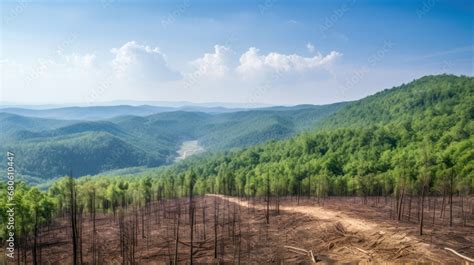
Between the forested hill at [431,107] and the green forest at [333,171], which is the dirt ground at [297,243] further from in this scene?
the forested hill at [431,107]

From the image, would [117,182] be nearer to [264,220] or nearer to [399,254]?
[264,220]

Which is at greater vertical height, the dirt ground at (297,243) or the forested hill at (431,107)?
the forested hill at (431,107)

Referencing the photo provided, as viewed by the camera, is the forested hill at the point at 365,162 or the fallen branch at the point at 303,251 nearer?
the fallen branch at the point at 303,251

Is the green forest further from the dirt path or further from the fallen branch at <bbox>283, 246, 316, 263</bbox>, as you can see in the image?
the fallen branch at <bbox>283, 246, 316, 263</bbox>

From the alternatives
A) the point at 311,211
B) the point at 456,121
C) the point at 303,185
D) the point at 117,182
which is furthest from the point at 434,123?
the point at 117,182

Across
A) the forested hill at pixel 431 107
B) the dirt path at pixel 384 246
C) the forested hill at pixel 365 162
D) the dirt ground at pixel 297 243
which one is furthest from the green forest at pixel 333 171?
the dirt path at pixel 384 246

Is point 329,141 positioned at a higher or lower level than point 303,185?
higher

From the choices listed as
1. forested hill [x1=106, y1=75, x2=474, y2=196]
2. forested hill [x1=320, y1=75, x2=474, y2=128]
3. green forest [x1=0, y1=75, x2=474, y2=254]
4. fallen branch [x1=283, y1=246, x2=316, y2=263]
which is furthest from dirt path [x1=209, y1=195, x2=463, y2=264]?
forested hill [x1=320, y1=75, x2=474, y2=128]

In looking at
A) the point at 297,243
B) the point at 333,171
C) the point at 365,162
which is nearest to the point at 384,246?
the point at 297,243
